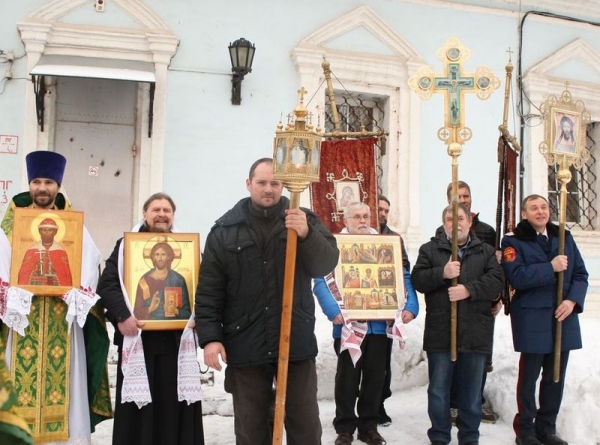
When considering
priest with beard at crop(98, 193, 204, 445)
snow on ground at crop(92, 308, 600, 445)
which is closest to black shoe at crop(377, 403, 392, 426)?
snow on ground at crop(92, 308, 600, 445)

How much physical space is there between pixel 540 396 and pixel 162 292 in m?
2.70

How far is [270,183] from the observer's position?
3.43 meters

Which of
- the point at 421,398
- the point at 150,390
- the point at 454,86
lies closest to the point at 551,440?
the point at 421,398

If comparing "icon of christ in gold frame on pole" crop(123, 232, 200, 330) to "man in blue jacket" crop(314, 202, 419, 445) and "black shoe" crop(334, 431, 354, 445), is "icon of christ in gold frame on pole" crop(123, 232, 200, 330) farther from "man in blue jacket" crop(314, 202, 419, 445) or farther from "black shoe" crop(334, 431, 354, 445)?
"black shoe" crop(334, 431, 354, 445)

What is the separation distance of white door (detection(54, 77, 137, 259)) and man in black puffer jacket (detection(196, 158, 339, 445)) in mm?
4503

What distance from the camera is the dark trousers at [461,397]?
4496 millimetres

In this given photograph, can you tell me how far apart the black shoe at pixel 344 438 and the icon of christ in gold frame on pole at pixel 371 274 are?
819 millimetres

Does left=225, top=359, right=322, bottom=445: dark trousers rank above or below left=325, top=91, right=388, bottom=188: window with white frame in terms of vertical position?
below

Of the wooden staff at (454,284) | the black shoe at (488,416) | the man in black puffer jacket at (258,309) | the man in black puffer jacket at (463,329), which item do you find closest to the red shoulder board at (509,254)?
the man in black puffer jacket at (463,329)

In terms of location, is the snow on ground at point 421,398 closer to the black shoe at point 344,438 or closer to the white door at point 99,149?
the black shoe at point 344,438

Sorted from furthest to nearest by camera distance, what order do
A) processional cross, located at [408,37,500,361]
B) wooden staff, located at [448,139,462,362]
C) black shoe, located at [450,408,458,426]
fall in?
black shoe, located at [450,408,458,426], processional cross, located at [408,37,500,361], wooden staff, located at [448,139,462,362]

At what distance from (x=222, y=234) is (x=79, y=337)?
137 cm

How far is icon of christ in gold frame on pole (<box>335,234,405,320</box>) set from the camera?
476 centimetres

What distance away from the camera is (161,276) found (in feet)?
13.2
